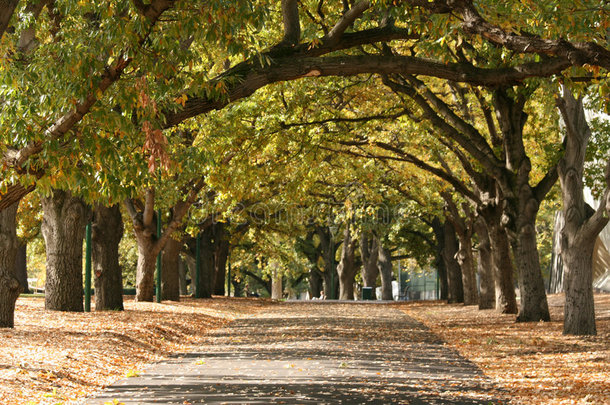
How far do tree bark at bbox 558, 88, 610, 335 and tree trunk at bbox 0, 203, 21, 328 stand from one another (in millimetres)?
10407

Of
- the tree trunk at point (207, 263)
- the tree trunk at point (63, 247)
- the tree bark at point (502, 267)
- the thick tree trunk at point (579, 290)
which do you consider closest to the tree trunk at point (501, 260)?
the tree bark at point (502, 267)

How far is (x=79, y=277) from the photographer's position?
19625mm

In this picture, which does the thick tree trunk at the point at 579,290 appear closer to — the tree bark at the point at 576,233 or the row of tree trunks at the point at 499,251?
the tree bark at the point at 576,233

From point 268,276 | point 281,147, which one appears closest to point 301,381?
point 281,147

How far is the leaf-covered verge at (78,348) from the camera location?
350 inches

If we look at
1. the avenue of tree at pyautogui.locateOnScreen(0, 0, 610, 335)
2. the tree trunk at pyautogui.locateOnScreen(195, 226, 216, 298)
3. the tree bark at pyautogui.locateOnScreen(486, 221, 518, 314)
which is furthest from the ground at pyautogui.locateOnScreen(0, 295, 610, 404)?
the tree trunk at pyautogui.locateOnScreen(195, 226, 216, 298)

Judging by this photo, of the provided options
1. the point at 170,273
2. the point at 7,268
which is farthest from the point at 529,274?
the point at 170,273

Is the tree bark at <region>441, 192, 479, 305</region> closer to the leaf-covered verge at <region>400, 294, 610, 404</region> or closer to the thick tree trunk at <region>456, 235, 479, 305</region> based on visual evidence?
the thick tree trunk at <region>456, 235, 479, 305</region>

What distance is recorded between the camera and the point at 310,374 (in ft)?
35.3

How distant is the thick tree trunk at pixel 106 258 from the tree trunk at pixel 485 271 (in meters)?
12.6

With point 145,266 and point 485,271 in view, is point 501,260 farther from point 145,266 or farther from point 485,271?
point 145,266

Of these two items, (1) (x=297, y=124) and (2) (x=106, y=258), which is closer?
(1) (x=297, y=124)

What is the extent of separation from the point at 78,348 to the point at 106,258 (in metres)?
10.4

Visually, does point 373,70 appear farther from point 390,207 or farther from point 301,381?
point 390,207
